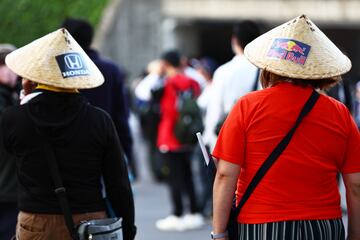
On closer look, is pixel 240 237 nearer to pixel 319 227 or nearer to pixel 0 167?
pixel 319 227

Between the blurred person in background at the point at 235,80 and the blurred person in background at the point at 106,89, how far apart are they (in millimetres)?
849

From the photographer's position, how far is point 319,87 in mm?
4695

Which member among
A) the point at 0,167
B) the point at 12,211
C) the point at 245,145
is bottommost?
the point at 12,211

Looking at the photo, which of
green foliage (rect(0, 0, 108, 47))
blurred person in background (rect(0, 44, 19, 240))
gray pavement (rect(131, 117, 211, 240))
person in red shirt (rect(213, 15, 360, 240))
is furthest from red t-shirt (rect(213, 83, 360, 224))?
green foliage (rect(0, 0, 108, 47))

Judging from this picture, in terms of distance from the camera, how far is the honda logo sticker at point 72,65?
193 inches

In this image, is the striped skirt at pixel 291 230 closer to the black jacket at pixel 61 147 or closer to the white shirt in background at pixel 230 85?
the black jacket at pixel 61 147

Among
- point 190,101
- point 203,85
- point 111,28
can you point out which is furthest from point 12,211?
point 111,28

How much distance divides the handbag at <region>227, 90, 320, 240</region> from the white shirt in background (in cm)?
304

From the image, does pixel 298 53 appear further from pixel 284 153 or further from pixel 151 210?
pixel 151 210

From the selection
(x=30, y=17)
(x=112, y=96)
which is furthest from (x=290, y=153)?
(x=30, y=17)

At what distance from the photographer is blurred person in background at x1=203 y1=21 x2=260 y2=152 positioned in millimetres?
7625

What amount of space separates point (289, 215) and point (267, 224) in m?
0.11

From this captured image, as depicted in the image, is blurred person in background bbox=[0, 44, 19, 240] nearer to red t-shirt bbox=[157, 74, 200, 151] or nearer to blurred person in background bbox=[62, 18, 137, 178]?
blurred person in background bbox=[62, 18, 137, 178]

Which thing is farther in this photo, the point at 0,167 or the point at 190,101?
the point at 190,101
